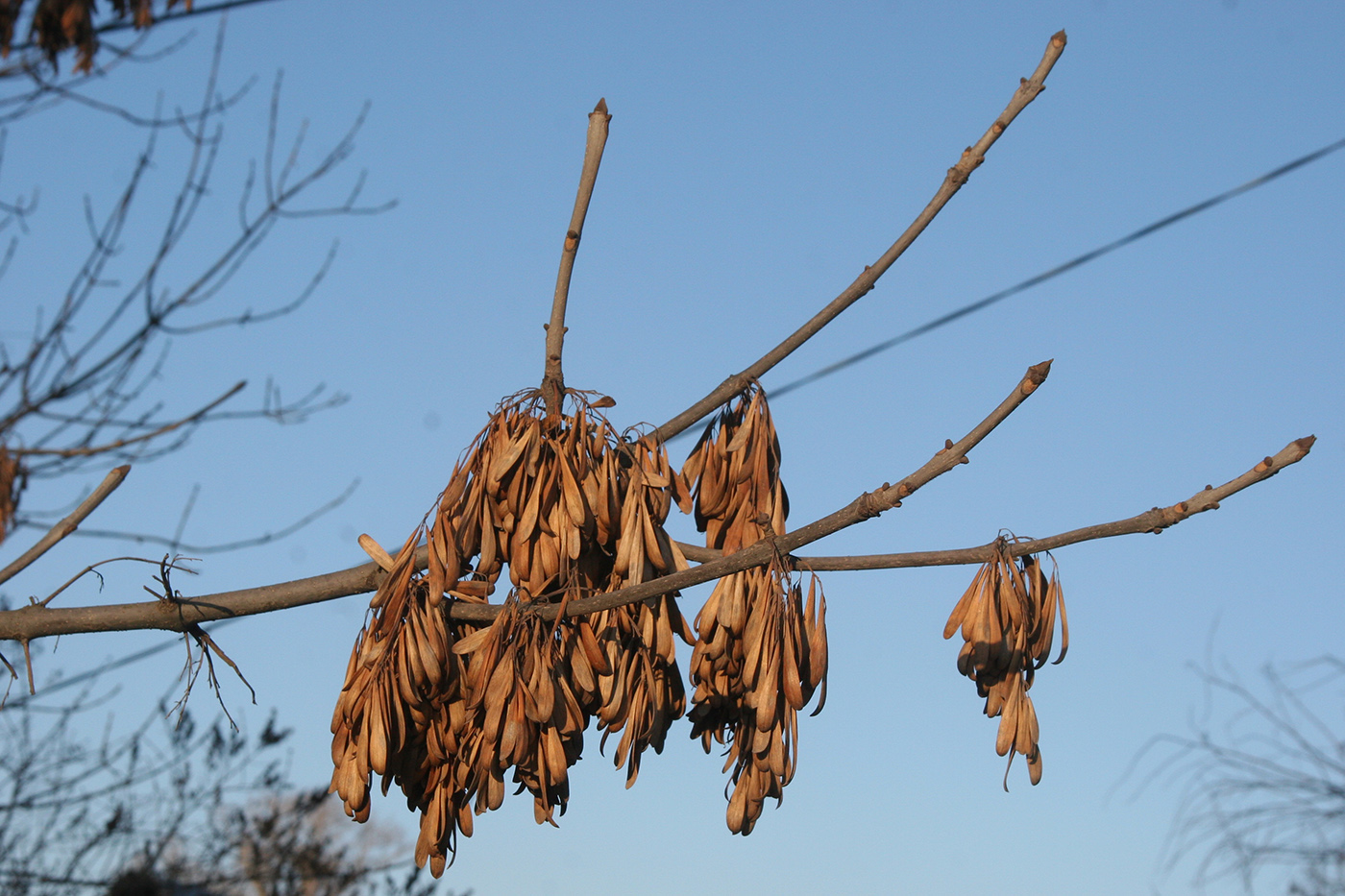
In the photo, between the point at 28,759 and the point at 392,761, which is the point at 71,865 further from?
the point at 392,761

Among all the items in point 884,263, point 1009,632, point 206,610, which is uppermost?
point 884,263

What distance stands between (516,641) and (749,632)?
1.44ft

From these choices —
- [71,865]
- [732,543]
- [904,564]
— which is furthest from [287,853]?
[904,564]

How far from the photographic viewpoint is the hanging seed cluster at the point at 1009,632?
7.98 ft

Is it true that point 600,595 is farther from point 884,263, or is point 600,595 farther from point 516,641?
point 884,263

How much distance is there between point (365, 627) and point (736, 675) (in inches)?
29.8

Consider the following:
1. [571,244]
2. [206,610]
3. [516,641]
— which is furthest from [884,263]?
[206,610]

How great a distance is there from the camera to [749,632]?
2.42 m

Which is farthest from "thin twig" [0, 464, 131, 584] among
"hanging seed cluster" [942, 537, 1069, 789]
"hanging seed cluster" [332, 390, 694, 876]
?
"hanging seed cluster" [942, 537, 1069, 789]

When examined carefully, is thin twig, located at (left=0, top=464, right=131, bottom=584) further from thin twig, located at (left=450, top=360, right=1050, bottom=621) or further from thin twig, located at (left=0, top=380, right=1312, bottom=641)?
thin twig, located at (left=450, top=360, right=1050, bottom=621)

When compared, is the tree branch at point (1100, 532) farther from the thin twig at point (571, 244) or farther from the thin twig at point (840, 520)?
the thin twig at point (571, 244)

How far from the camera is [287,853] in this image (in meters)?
6.53

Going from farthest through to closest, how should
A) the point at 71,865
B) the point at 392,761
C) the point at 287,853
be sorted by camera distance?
the point at 287,853, the point at 71,865, the point at 392,761

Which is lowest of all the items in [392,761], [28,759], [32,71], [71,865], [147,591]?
[392,761]
